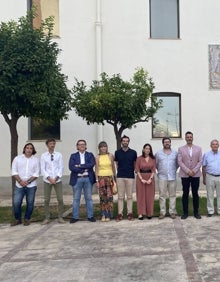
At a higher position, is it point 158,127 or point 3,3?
point 3,3

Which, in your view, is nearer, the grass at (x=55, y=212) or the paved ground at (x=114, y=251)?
the paved ground at (x=114, y=251)

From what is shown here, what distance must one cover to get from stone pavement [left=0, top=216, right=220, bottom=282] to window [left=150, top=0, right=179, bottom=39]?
7.94m

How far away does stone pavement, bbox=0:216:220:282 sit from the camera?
5.47 metres

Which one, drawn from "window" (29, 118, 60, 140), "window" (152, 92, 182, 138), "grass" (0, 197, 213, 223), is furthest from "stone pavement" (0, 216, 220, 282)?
"window" (152, 92, 182, 138)

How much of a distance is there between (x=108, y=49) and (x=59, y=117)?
15.2 ft

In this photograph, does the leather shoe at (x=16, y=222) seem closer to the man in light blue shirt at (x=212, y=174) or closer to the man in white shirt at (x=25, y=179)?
the man in white shirt at (x=25, y=179)

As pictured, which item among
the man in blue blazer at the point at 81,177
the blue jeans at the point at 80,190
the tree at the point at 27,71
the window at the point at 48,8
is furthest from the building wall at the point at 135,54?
the blue jeans at the point at 80,190

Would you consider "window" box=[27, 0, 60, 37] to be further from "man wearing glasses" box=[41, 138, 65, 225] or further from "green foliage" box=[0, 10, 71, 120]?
"man wearing glasses" box=[41, 138, 65, 225]

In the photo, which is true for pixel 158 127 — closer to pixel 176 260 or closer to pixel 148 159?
pixel 148 159

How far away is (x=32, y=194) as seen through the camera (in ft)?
30.7

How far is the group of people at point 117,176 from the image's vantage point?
938cm

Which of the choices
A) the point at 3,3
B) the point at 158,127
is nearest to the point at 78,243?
the point at 158,127

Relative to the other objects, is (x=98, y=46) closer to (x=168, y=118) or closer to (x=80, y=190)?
(x=168, y=118)

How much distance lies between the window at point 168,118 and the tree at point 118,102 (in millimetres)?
3267
